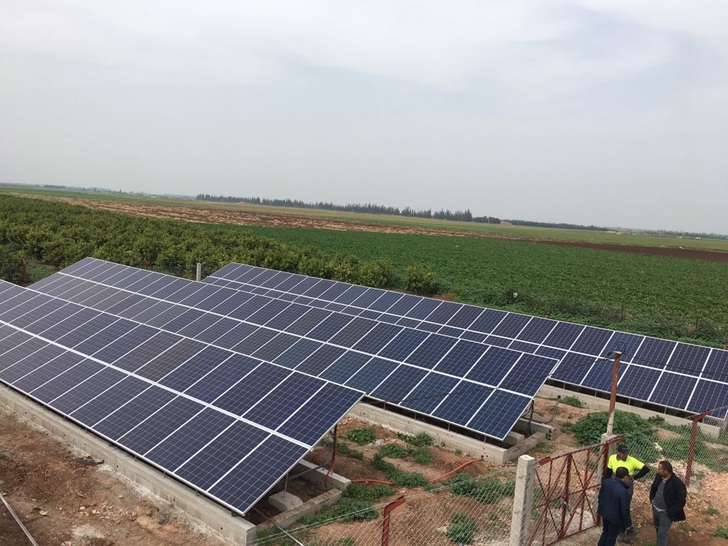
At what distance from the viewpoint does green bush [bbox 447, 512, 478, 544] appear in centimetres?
908

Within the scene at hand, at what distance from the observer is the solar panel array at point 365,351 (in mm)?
13527

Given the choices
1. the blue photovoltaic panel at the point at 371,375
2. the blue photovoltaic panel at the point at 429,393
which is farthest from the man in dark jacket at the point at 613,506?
the blue photovoltaic panel at the point at 371,375

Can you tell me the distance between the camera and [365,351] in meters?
16.0

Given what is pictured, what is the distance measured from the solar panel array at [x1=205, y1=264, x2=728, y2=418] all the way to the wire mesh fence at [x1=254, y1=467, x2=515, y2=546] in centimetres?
630

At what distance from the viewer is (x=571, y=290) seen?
141ft

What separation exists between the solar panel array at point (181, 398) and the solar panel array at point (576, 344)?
24.0 ft

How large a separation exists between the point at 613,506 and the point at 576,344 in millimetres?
11625

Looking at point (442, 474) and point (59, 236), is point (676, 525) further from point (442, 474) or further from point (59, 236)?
point (59, 236)

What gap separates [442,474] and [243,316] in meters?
9.97

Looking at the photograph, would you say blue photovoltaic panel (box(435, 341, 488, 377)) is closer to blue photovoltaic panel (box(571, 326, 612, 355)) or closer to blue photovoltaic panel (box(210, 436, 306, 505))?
blue photovoltaic panel (box(571, 326, 612, 355))

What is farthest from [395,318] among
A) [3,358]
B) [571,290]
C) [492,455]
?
[571,290]

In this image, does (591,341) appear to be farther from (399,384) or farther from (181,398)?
(181,398)

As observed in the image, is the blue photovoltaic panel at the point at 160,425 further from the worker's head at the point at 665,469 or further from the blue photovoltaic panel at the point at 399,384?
A: the worker's head at the point at 665,469

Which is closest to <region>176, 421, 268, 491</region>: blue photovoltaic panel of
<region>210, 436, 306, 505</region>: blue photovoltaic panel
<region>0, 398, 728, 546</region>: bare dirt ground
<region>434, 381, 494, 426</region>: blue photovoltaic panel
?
<region>210, 436, 306, 505</region>: blue photovoltaic panel
